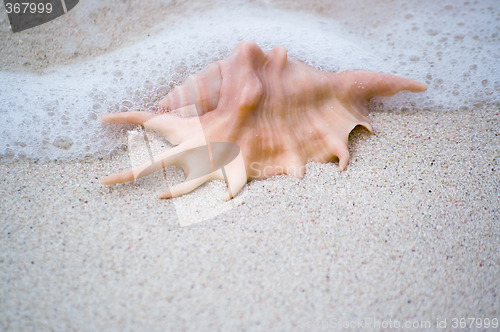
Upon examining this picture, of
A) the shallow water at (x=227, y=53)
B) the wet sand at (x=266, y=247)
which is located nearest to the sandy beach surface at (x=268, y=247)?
the wet sand at (x=266, y=247)

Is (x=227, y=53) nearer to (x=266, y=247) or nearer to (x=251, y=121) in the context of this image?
(x=251, y=121)

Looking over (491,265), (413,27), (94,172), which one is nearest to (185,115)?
(94,172)

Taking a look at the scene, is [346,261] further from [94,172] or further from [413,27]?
[413,27]

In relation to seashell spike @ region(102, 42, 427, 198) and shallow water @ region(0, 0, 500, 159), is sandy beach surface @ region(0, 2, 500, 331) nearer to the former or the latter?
seashell spike @ region(102, 42, 427, 198)

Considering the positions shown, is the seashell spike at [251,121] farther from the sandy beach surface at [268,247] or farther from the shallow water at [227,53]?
the shallow water at [227,53]

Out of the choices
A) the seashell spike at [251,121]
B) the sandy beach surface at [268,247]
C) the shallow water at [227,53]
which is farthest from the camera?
the shallow water at [227,53]

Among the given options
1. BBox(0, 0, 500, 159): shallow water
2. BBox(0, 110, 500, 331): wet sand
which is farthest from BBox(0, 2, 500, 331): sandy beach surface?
BBox(0, 0, 500, 159): shallow water

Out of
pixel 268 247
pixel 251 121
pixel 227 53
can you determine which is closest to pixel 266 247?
pixel 268 247
